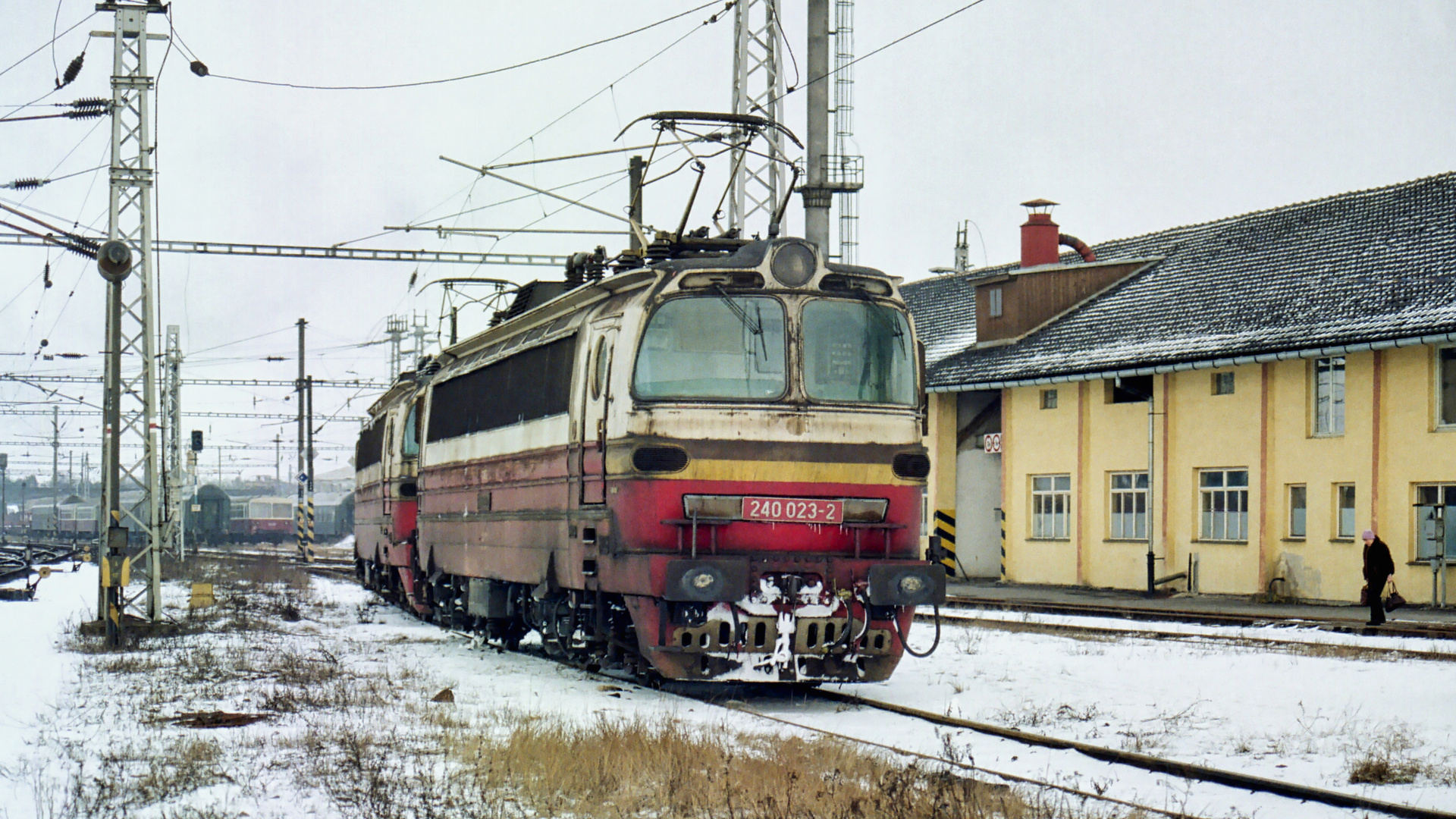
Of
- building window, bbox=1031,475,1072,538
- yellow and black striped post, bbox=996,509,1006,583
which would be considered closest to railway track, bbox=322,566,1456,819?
building window, bbox=1031,475,1072,538

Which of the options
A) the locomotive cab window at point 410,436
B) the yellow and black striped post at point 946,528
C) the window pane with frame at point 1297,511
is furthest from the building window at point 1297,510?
the locomotive cab window at point 410,436

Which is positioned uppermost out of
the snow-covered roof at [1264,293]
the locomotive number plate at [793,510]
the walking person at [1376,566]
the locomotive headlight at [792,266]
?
the snow-covered roof at [1264,293]

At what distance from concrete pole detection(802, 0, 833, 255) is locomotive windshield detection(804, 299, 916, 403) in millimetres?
13710

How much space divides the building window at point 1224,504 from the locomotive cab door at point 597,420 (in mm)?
17620

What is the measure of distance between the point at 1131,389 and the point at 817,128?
7972 mm

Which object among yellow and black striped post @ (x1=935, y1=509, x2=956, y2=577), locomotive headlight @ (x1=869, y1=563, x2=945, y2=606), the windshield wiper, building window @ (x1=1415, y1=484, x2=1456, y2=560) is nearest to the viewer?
locomotive headlight @ (x1=869, y1=563, x2=945, y2=606)

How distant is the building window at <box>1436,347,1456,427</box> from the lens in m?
24.1

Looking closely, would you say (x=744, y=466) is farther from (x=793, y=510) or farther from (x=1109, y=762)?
(x=1109, y=762)

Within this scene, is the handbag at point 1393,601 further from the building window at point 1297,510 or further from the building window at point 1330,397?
the building window at point 1330,397

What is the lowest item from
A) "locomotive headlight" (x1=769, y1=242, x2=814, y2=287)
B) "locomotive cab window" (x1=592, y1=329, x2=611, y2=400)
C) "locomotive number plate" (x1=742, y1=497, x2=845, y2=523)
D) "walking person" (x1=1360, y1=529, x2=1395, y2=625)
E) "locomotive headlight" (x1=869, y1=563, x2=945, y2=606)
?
"walking person" (x1=1360, y1=529, x2=1395, y2=625)

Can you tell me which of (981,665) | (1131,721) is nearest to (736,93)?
(981,665)

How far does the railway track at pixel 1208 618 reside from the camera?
18.7 meters

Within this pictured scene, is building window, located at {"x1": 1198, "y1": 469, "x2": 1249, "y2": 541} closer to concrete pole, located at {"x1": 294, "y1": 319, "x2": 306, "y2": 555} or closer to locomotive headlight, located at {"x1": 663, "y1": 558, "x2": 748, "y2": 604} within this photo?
locomotive headlight, located at {"x1": 663, "y1": 558, "x2": 748, "y2": 604}

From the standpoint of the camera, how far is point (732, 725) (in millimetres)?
10930
